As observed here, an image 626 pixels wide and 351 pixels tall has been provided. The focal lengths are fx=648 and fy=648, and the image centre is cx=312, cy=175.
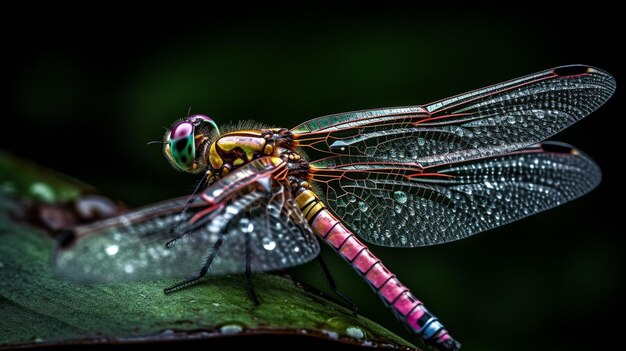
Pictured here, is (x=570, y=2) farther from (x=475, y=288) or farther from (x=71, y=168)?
(x=71, y=168)

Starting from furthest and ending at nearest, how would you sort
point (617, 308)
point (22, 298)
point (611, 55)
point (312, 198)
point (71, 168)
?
1. point (71, 168)
2. point (611, 55)
3. point (617, 308)
4. point (312, 198)
5. point (22, 298)

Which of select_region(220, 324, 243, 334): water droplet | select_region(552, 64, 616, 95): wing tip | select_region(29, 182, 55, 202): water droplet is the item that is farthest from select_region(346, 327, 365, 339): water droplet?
select_region(552, 64, 616, 95): wing tip

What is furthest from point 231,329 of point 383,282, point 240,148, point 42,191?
point 42,191

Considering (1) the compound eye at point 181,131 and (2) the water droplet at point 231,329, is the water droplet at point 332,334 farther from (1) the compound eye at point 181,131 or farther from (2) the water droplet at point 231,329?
(1) the compound eye at point 181,131

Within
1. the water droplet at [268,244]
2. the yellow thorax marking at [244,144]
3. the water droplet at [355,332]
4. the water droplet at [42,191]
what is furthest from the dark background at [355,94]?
the water droplet at [355,332]

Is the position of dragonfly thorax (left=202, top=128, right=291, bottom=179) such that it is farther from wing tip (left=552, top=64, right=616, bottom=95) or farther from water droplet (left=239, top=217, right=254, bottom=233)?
wing tip (left=552, top=64, right=616, bottom=95)

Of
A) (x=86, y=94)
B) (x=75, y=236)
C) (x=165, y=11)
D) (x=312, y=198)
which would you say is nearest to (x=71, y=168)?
(x=86, y=94)

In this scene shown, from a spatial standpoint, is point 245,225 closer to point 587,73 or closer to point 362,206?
point 362,206
